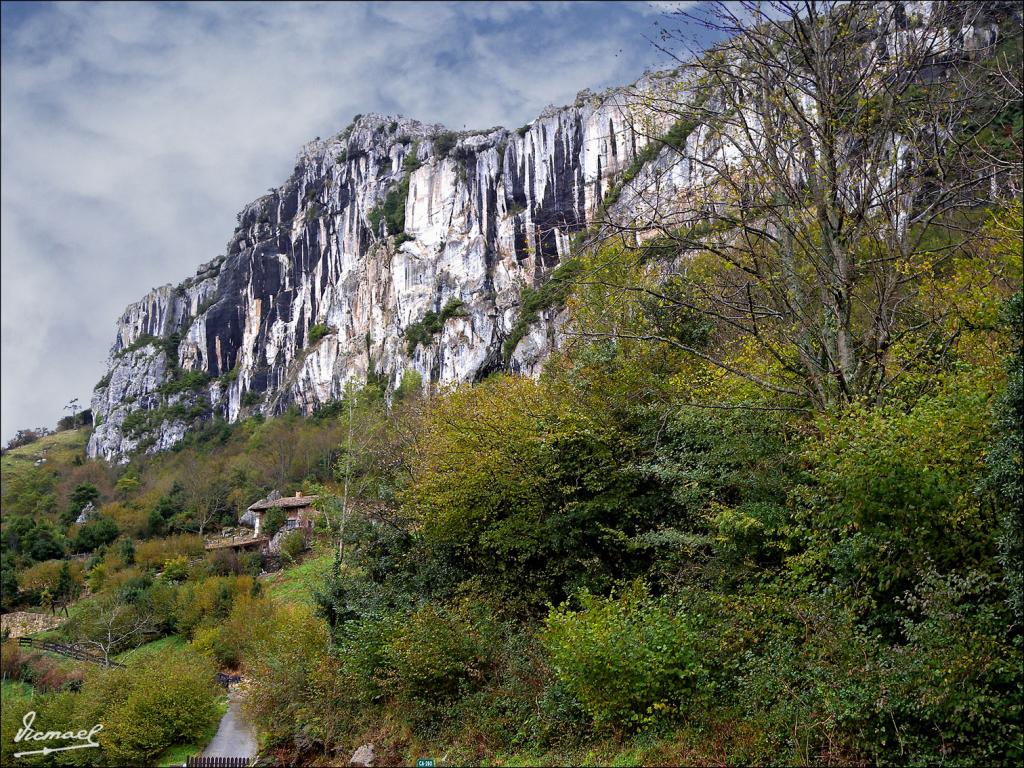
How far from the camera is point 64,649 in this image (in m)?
23.5

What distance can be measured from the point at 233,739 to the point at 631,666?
31.1 ft

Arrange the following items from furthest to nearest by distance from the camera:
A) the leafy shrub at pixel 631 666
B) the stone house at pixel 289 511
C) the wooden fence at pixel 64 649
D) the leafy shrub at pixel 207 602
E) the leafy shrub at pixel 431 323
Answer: the leafy shrub at pixel 431 323
the stone house at pixel 289 511
the leafy shrub at pixel 207 602
the wooden fence at pixel 64 649
the leafy shrub at pixel 631 666

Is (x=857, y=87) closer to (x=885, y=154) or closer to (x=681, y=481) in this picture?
(x=885, y=154)

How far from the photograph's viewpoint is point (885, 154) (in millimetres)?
7316

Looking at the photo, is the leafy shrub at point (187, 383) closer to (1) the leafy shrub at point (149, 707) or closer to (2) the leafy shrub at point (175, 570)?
(2) the leafy shrub at point (175, 570)

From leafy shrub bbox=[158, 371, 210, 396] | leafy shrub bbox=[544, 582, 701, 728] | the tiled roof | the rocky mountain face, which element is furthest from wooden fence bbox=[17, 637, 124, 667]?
leafy shrub bbox=[158, 371, 210, 396]

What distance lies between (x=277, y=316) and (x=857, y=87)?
99.5 meters

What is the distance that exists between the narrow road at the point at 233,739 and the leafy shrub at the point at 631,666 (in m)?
7.29

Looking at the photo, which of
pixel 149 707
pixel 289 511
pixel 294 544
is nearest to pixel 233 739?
pixel 149 707

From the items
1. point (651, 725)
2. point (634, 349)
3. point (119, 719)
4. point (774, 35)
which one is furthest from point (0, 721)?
point (774, 35)

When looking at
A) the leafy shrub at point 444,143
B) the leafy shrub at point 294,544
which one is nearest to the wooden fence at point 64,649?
the leafy shrub at point 294,544

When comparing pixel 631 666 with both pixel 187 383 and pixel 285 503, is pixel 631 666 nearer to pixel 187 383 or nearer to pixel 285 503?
pixel 285 503

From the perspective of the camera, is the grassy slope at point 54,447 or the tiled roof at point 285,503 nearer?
the tiled roof at point 285,503

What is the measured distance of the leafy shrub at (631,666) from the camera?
6.89 m
